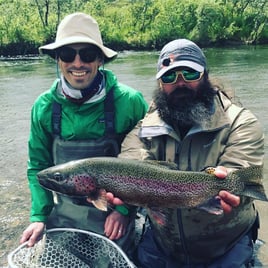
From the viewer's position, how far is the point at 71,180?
2.89 meters

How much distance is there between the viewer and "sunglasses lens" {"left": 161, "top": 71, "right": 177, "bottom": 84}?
3.12 metres

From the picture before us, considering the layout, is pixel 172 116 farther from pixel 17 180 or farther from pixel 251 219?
pixel 17 180

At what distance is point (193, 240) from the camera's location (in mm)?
3182

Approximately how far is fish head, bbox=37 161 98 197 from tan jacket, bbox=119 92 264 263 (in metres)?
0.48

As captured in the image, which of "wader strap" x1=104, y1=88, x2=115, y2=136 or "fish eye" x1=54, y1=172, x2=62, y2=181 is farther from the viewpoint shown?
"wader strap" x1=104, y1=88, x2=115, y2=136

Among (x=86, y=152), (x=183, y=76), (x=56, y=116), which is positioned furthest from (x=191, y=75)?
(x=56, y=116)

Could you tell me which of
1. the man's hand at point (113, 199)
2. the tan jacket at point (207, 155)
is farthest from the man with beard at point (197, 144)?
the man's hand at point (113, 199)

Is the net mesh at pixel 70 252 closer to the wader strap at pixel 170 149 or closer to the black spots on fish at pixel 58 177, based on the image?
the black spots on fish at pixel 58 177

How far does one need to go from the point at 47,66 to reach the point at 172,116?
1821 centimetres

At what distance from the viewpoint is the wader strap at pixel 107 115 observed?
365 centimetres

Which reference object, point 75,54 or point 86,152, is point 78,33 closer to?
A: point 75,54

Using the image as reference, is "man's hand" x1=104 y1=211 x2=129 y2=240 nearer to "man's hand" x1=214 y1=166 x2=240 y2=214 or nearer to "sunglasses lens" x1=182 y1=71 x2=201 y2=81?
"man's hand" x1=214 y1=166 x2=240 y2=214

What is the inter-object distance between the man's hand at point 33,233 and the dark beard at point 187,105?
4.33 feet

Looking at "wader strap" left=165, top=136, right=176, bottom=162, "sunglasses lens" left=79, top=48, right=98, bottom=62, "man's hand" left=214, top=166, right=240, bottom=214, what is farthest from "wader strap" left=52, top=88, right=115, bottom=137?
"man's hand" left=214, top=166, right=240, bottom=214
